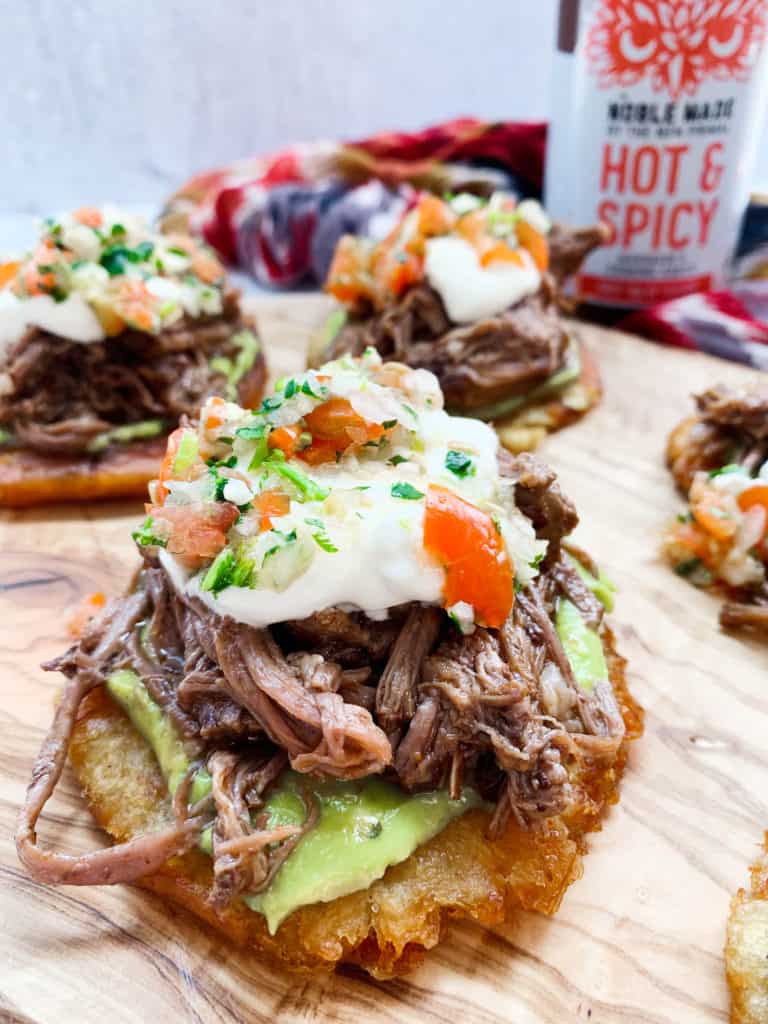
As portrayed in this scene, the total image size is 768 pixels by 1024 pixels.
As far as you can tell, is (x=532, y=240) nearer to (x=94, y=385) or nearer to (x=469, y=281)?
(x=469, y=281)

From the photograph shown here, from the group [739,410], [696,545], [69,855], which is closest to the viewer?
[69,855]

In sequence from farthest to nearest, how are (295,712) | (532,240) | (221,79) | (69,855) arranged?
(221,79) → (532,240) → (69,855) → (295,712)

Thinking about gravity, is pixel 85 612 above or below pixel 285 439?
below

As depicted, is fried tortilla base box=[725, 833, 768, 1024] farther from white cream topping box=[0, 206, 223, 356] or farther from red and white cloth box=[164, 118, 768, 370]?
red and white cloth box=[164, 118, 768, 370]

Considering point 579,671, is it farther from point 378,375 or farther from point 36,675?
point 36,675

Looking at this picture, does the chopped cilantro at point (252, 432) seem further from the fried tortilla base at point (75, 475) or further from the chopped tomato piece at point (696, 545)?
the chopped tomato piece at point (696, 545)

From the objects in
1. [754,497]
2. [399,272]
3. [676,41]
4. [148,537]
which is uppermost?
[676,41]

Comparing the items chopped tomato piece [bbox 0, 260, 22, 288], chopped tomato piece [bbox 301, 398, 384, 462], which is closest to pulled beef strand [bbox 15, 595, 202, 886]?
chopped tomato piece [bbox 301, 398, 384, 462]

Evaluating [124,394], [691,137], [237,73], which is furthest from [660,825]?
[237,73]

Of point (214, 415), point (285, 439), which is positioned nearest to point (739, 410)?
point (285, 439)
